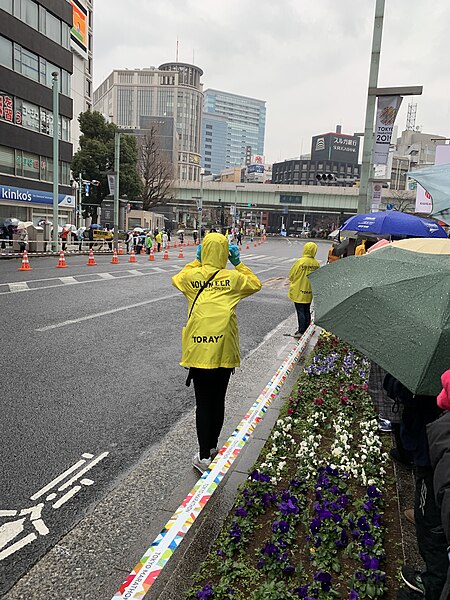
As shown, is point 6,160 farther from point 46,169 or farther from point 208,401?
point 208,401

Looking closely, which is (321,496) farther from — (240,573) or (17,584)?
(17,584)

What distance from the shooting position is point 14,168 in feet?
110

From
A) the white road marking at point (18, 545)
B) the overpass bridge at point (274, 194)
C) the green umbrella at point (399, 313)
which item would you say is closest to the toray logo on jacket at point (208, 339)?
the green umbrella at point (399, 313)

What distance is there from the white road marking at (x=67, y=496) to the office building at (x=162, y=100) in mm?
146380

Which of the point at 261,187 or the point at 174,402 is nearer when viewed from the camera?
the point at 174,402

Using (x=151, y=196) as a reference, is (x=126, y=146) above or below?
above

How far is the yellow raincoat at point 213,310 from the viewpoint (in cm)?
379

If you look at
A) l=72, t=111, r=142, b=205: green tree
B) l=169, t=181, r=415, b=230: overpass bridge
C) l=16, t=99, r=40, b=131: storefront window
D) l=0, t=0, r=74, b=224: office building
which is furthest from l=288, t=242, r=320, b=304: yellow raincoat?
l=169, t=181, r=415, b=230: overpass bridge

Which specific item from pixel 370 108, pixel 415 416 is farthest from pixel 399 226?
pixel 370 108

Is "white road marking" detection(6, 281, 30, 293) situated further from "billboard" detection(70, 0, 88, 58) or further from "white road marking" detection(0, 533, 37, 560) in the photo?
"billboard" detection(70, 0, 88, 58)

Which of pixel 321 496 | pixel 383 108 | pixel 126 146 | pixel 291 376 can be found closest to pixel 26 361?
pixel 291 376

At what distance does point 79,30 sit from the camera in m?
54.2

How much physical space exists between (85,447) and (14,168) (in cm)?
3329

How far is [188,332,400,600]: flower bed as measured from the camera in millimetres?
2639
